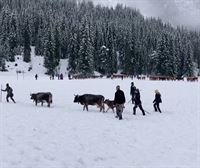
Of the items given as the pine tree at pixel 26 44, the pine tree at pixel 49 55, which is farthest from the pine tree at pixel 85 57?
the pine tree at pixel 26 44

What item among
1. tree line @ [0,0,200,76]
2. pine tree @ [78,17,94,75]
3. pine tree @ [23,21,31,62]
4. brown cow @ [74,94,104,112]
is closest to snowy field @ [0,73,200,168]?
brown cow @ [74,94,104,112]

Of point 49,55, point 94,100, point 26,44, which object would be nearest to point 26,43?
point 26,44

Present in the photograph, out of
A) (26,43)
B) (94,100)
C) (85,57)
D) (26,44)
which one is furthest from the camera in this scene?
(26,44)

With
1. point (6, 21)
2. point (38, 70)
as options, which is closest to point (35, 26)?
point (6, 21)

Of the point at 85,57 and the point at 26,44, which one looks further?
the point at 26,44

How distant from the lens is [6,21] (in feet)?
423

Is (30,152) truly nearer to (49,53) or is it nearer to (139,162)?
(139,162)

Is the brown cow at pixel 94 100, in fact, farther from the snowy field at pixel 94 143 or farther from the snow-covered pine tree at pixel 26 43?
the snow-covered pine tree at pixel 26 43

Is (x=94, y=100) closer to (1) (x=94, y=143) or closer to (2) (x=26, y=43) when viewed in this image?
(1) (x=94, y=143)

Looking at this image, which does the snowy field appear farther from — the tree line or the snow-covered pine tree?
the snow-covered pine tree

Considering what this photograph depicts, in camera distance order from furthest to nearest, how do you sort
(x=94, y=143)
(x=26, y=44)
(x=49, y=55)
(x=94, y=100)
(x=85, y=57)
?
(x=26, y=44), (x=49, y=55), (x=85, y=57), (x=94, y=100), (x=94, y=143)

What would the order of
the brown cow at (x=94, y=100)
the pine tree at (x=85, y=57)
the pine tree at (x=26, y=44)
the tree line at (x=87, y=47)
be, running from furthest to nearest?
the pine tree at (x=26, y=44)
the tree line at (x=87, y=47)
the pine tree at (x=85, y=57)
the brown cow at (x=94, y=100)

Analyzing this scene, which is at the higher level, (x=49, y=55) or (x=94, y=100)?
(x=49, y=55)

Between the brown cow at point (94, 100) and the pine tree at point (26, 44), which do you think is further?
the pine tree at point (26, 44)
